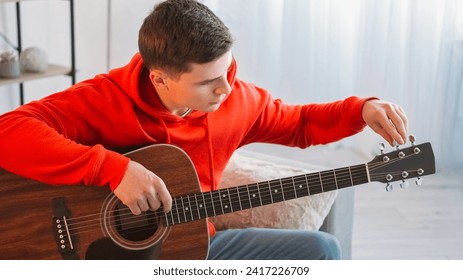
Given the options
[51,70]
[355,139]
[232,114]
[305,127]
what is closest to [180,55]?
[232,114]

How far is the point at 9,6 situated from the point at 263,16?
0.93 metres

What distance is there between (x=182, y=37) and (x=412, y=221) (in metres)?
1.41

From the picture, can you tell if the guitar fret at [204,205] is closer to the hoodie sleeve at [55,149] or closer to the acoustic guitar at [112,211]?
the acoustic guitar at [112,211]

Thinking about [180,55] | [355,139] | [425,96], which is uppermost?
[180,55]

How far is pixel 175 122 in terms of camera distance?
1.55m

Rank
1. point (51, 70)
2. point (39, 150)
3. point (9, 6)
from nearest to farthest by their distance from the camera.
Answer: point (39, 150) < point (51, 70) < point (9, 6)

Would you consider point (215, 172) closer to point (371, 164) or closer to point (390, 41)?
point (371, 164)

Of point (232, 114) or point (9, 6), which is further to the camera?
point (9, 6)

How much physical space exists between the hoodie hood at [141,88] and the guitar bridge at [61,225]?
0.74 feet

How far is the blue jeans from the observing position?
161 cm

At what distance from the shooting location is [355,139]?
3.03 m

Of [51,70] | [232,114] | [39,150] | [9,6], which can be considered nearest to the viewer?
[39,150]

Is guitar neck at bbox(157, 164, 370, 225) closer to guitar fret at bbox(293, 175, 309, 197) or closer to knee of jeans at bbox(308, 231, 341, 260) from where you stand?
guitar fret at bbox(293, 175, 309, 197)

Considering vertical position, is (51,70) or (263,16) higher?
(263,16)
